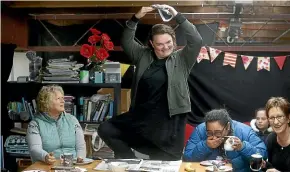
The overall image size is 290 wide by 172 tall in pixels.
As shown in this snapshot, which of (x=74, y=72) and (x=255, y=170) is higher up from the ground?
(x=74, y=72)

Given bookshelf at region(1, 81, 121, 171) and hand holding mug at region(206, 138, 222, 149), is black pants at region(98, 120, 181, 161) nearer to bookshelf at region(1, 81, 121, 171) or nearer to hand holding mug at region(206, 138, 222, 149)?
hand holding mug at region(206, 138, 222, 149)

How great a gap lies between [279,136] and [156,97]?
68cm

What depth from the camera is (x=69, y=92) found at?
117 inches

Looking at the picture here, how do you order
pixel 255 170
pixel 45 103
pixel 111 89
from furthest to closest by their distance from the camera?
pixel 111 89 < pixel 45 103 < pixel 255 170

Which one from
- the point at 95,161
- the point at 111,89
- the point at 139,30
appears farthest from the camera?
the point at 111,89

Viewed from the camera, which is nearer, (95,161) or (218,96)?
(95,161)

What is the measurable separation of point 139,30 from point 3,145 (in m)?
1.31

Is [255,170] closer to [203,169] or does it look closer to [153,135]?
[203,169]

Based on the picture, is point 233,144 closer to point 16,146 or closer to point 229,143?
point 229,143

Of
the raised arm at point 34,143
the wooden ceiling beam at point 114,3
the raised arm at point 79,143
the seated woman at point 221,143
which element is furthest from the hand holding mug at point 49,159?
the wooden ceiling beam at point 114,3

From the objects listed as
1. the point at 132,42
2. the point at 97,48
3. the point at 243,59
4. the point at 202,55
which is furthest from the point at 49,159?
the point at 243,59

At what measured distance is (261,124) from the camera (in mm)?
2361

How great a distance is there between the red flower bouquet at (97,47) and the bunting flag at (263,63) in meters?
1.00

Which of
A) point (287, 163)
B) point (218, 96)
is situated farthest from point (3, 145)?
point (287, 163)
